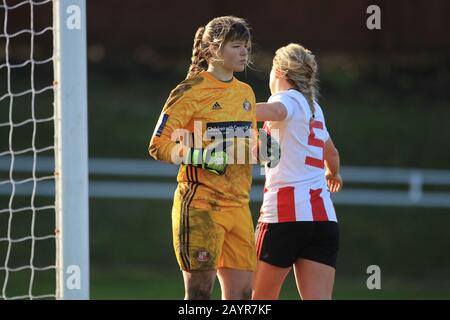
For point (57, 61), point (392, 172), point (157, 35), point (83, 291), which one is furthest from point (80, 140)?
point (157, 35)

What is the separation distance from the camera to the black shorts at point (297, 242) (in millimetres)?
4410

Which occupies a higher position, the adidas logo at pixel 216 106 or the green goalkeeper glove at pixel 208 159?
the adidas logo at pixel 216 106

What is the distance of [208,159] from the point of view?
158 inches

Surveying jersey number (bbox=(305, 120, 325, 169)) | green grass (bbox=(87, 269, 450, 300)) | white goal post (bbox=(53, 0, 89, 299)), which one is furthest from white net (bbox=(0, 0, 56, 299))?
jersey number (bbox=(305, 120, 325, 169))

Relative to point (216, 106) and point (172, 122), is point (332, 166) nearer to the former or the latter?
point (216, 106)

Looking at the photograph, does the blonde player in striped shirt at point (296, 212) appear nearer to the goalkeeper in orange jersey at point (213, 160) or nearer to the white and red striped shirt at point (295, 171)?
the white and red striped shirt at point (295, 171)

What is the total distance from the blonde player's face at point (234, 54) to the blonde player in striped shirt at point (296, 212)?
29 centimetres

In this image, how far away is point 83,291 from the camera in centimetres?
420

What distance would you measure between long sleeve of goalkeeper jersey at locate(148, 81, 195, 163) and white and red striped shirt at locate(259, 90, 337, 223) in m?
0.54

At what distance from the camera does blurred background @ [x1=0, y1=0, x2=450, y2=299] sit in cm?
1298

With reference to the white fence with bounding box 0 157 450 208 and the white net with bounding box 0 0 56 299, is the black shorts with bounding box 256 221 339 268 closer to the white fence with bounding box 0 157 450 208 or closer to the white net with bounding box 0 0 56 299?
the white net with bounding box 0 0 56 299

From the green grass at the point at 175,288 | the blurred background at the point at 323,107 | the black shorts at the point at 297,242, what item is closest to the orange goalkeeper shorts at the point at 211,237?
the black shorts at the point at 297,242

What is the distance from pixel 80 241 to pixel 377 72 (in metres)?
12.3

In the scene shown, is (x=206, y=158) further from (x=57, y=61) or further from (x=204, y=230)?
(x=57, y=61)
